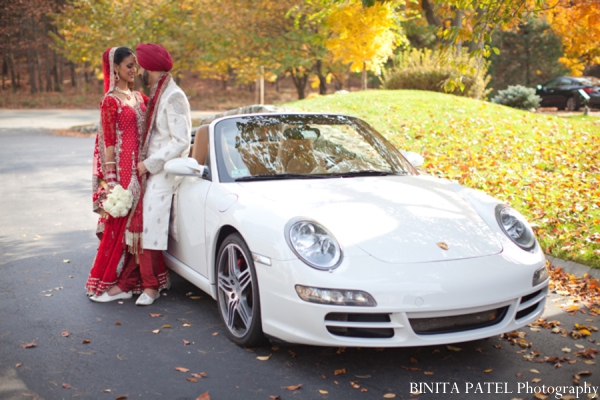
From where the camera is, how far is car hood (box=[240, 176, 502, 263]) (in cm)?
397

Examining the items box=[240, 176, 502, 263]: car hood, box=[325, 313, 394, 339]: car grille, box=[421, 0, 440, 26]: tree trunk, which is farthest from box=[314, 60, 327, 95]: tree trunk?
box=[325, 313, 394, 339]: car grille

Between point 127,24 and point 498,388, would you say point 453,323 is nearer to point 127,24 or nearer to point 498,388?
point 498,388

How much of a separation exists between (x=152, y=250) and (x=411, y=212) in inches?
92.5

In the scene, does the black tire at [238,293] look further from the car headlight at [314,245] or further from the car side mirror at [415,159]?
the car side mirror at [415,159]

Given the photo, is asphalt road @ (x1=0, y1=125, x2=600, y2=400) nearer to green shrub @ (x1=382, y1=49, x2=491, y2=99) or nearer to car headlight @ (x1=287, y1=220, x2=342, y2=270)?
car headlight @ (x1=287, y1=220, x2=342, y2=270)

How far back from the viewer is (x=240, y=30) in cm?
3008

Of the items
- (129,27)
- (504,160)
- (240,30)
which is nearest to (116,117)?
(504,160)

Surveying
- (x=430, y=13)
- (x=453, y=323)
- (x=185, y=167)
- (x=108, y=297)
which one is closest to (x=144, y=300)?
(x=108, y=297)

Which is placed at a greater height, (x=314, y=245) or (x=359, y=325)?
(x=314, y=245)

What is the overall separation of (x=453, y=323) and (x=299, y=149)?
199 centimetres

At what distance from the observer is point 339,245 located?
3928 millimetres

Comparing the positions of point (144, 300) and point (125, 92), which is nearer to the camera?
point (144, 300)

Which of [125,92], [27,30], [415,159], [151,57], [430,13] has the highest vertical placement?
[430,13]

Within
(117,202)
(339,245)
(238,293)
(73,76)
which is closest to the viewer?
(339,245)
